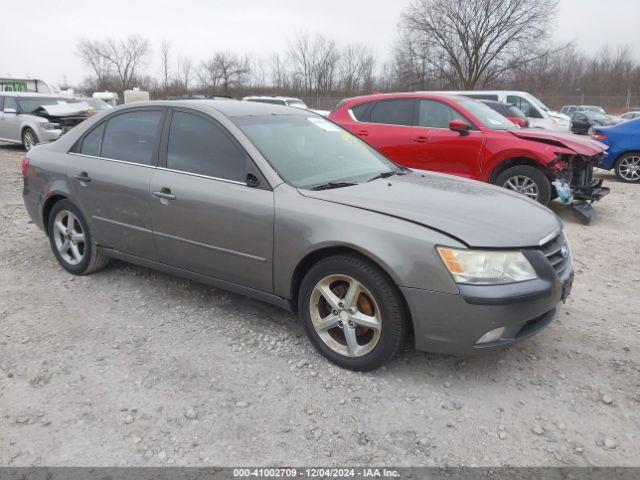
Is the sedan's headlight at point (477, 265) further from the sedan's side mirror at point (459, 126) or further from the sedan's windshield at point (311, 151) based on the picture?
the sedan's side mirror at point (459, 126)

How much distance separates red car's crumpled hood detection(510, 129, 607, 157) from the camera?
21.1 feet

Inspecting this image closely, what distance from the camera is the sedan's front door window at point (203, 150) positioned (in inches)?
131

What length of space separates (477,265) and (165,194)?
2200mm

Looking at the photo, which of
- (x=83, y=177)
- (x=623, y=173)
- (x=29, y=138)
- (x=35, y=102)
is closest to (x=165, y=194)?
(x=83, y=177)

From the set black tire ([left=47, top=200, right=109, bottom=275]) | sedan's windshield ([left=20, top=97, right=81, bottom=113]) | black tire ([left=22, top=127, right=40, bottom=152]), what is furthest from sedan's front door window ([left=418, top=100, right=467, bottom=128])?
sedan's windshield ([left=20, top=97, right=81, bottom=113])

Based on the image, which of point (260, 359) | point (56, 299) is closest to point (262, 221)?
point (260, 359)

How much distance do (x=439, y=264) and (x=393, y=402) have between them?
0.80 meters

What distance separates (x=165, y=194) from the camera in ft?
11.6

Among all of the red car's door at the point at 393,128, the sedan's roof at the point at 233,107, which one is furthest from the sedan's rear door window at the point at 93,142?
the red car's door at the point at 393,128

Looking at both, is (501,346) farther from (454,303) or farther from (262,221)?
(262,221)

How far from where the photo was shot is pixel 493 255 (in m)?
2.60

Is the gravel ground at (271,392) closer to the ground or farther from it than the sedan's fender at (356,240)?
closer to the ground

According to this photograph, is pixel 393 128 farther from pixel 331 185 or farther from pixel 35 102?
pixel 35 102

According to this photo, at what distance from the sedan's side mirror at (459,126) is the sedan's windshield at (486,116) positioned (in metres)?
0.31
